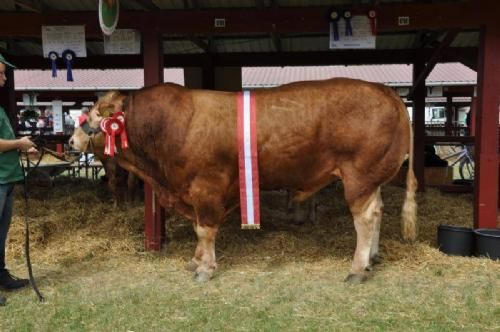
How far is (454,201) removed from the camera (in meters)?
8.77

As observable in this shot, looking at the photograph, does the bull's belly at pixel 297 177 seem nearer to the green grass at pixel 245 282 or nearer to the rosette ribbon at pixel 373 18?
the green grass at pixel 245 282

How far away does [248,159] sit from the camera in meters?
4.95

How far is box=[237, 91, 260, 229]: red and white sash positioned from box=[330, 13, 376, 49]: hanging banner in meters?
1.31

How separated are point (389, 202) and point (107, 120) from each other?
5.22 metres

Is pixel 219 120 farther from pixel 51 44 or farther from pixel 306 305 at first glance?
pixel 51 44

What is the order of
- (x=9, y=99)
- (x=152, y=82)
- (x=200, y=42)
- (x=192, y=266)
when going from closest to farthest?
(x=192, y=266), (x=152, y=82), (x=200, y=42), (x=9, y=99)

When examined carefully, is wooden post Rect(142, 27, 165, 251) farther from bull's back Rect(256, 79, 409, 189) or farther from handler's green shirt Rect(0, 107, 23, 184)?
handler's green shirt Rect(0, 107, 23, 184)

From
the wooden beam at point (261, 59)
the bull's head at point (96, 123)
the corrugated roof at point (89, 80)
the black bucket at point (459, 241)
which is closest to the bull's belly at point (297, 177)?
the black bucket at point (459, 241)

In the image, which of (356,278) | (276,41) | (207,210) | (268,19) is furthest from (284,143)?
(276,41)

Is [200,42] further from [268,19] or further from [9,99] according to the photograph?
[9,99]

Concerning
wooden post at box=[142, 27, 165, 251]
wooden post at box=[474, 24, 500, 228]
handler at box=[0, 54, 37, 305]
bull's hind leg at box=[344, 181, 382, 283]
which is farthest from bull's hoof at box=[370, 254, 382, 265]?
handler at box=[0, 54, 37, 305]

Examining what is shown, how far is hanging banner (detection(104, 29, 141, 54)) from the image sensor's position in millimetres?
6105

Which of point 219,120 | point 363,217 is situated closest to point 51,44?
point 219,120

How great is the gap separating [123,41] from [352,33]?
275cm
